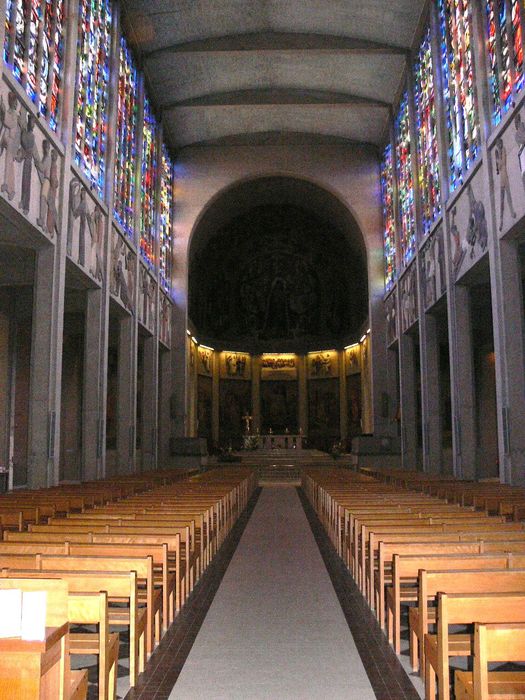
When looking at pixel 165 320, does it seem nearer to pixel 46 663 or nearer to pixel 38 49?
pixel 38 49

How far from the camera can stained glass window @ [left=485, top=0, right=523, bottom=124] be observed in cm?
1174

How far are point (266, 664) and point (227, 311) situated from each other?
30873mm

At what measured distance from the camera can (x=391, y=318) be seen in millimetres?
24953

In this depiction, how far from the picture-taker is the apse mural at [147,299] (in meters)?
21.2

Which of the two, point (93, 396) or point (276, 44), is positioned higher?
point (276, 44)

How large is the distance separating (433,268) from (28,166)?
11043 millimetres

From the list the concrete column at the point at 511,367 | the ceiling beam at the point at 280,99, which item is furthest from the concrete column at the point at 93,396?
the ceiling beam at the point at 280,99

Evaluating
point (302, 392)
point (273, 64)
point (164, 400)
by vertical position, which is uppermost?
point (273, 64)

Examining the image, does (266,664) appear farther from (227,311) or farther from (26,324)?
(227,311)

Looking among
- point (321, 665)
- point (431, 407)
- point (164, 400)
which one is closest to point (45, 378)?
point (321, 665)

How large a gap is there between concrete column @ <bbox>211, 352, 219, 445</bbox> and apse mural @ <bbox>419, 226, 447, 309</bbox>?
1602cm

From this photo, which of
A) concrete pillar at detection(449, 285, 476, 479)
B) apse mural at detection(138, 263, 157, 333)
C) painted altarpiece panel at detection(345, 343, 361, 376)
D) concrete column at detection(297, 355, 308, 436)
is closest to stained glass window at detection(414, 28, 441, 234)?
concrete pillar at detection(449, 285, 476, 479)

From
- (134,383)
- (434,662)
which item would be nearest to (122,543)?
(434,662)

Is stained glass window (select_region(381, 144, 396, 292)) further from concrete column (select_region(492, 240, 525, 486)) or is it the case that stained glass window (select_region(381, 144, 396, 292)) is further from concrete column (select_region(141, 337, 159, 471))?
concrete column (select_region(492, 240, 525, 486))
